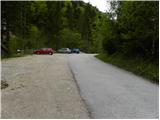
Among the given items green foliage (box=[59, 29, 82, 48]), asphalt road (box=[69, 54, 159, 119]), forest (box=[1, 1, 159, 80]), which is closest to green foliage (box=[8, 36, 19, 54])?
forest (box=[1, 1, 159, 80])

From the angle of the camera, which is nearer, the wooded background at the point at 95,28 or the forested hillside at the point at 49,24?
the wooded background at the point at 95,28

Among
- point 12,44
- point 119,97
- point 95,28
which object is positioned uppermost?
Result: point 95,28

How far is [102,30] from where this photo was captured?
127 ft

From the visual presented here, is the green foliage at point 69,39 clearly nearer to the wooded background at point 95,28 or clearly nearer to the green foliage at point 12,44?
the wooded background at point 95,28

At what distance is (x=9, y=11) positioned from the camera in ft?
171

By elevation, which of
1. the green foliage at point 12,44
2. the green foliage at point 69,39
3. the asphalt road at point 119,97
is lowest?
the green foliage at point 69,39

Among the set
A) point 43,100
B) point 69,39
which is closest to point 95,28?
point 43,100

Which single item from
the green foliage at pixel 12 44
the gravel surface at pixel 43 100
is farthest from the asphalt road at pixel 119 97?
the green foliage at pixel 12 44

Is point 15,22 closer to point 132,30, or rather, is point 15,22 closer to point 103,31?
point 103,31

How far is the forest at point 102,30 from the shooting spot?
89.2 ft

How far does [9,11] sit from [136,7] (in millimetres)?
28197

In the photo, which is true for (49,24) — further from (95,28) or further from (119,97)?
(119,97)

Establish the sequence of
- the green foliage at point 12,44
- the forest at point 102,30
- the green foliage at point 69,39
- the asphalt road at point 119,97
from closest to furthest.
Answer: the asphalt road at point 119,97
the forest at point 102,30
the green foliage at point 12,44
the green foliage at point 69,39

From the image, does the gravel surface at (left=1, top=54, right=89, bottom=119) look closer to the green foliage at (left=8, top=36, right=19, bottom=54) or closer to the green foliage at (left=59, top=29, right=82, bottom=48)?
the green foliage at (left=8, top=36, right=19, bottom=54)
